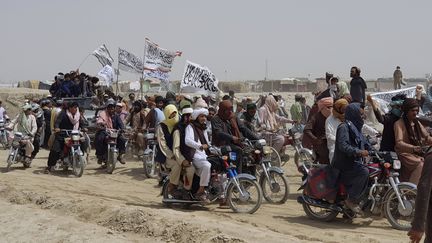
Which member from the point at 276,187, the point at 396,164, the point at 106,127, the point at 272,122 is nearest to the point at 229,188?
the point at 276,187

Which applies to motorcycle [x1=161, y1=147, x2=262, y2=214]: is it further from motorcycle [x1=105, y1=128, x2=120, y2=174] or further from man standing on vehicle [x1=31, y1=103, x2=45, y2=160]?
man standing on vehicle [x1=31, y1=103, x2=45, y2=160]

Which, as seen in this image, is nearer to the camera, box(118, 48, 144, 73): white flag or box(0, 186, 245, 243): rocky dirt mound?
box(0, 186, 245, 243): rocky dirt mound

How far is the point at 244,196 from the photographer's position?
8867mm

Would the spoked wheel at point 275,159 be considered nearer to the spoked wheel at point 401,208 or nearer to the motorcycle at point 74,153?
the motorcycle at point 74,153

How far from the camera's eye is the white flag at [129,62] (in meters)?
22.7

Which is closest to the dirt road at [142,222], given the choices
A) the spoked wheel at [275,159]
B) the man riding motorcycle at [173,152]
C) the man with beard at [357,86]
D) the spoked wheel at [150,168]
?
the man riding motorcycle at [173,152]

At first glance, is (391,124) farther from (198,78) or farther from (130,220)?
(198,78)

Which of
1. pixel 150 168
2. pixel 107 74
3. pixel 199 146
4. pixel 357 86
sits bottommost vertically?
pixel 150 168

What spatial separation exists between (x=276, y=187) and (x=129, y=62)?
1405 centimetres

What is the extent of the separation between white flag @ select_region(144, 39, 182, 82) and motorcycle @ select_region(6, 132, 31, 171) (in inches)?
299

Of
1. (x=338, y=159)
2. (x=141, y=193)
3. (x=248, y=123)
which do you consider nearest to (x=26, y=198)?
(x=141, y=193)

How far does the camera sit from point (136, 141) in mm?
14594

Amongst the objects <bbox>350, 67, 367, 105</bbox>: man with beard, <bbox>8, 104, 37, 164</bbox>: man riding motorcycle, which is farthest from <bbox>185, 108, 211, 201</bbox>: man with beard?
<bbox>8, 104, 37, 164</bbox>: man riding motorcycle

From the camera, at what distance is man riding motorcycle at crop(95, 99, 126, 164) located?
46.4 feet
